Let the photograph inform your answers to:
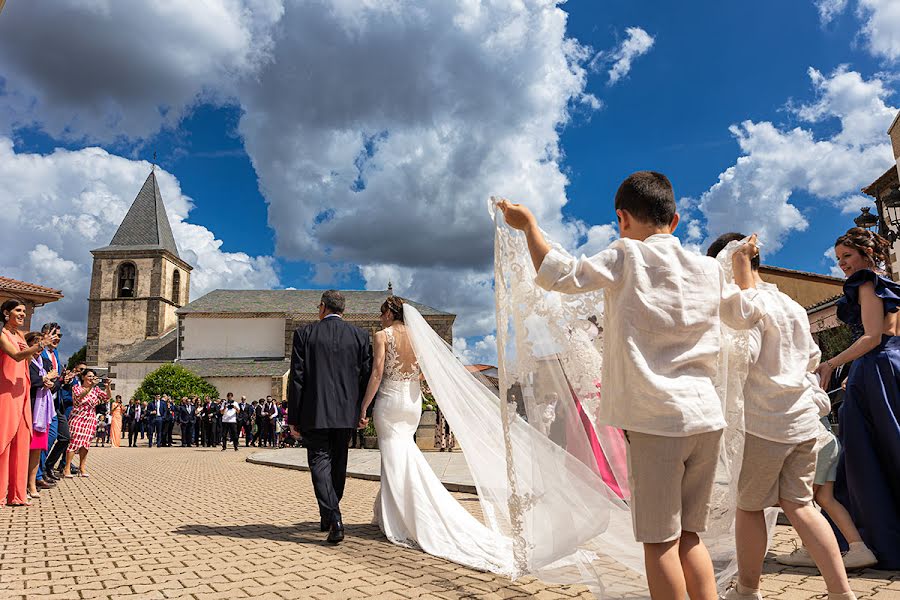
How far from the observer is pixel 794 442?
2.74 metres

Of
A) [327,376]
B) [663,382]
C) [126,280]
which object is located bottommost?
[663,382]

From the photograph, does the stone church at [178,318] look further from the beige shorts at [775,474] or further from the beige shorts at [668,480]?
the beige shorts at [668,480]

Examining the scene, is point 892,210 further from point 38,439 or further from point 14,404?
point 38,439

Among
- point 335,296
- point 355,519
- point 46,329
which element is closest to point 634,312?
point 335,296

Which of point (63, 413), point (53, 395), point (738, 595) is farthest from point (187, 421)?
point (738, 595)

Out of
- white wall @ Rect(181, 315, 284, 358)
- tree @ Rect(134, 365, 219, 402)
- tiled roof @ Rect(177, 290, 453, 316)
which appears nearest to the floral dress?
tree @ Rect(134, 365, 219, 402)

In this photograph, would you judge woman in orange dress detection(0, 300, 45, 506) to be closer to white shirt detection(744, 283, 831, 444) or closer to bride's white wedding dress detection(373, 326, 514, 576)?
bride's white wedding dress detection(373, 326, 514, 576)

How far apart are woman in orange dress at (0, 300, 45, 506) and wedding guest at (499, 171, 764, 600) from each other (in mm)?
6494

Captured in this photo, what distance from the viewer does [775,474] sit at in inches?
108

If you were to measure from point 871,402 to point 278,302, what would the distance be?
5570 cm

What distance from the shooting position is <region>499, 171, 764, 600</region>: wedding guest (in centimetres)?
218

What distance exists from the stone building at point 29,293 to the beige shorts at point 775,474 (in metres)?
29.0

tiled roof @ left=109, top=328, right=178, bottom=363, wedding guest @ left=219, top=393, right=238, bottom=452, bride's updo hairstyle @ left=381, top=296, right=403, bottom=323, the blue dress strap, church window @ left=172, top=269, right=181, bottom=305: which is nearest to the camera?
the blue dress strap

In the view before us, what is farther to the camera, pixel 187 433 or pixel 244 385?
pixel 244 385
